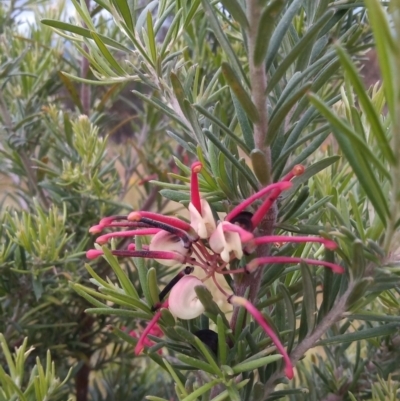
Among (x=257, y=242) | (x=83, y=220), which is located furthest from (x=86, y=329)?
(x=257, y=242)

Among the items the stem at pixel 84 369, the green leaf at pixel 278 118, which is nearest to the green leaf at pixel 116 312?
the green leaf at pixel 278 118

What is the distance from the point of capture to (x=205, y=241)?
8.7 inches

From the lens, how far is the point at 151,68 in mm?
280

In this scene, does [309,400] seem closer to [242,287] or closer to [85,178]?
[242,287]

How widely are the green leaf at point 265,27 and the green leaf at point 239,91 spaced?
0.01 m

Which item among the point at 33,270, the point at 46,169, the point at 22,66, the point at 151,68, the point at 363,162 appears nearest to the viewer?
the point at 363,162

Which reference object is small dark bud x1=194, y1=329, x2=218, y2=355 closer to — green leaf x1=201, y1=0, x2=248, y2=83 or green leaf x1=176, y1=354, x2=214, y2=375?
green leaf x1=176, y1=354, x2=214, y2=375

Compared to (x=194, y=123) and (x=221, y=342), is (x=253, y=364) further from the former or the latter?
(x=194, y=123)

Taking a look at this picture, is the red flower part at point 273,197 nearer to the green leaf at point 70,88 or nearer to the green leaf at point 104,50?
the green leaf at point 104,50

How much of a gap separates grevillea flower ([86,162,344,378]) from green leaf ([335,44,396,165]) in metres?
0.05

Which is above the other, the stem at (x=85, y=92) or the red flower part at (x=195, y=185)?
the stem at (x=85, y=92)

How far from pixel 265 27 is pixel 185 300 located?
0.12 metres

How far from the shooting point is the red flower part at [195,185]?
0.65ft

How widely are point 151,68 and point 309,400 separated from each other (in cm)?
29
